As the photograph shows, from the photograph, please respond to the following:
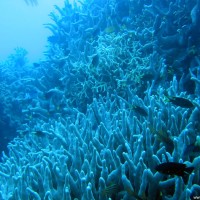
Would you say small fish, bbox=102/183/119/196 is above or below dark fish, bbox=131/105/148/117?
below

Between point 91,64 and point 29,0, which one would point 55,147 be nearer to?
point 91,64

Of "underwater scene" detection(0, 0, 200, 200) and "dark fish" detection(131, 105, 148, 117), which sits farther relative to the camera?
"dark fish" detection(131, 105, 148, 117)

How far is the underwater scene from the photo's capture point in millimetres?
2545

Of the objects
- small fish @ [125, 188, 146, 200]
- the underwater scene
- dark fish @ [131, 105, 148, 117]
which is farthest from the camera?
dark fish @ [131, 105, 148, 117]

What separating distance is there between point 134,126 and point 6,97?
579 cm

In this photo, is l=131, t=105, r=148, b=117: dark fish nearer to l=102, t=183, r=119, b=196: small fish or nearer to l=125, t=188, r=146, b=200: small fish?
l=102, t=183, r=119, b=196: small fish

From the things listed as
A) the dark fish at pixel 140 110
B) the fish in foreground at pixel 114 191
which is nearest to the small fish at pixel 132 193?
the fish in foreground at pixel 114 191

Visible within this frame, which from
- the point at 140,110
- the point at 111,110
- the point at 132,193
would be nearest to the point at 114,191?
the point at 132,193

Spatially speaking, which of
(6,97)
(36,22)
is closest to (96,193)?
(6,97)

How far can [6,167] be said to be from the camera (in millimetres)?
3852

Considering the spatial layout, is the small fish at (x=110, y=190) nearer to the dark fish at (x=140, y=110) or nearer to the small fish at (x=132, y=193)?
the small fish at (x=132, y=193)

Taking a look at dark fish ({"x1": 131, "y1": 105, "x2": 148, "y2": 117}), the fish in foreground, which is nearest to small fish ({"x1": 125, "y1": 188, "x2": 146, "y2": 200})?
the fish in foreground

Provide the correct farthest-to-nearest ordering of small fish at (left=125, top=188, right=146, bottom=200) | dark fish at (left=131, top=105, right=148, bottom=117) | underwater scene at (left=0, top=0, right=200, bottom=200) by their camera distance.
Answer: dark fish at (left=131, top=105, right=148, bottom=117) < underwater scene at (left=0, top=0, right=200, bottom=200) < small fish at (left=125, top=188, right=146, bottom=200)

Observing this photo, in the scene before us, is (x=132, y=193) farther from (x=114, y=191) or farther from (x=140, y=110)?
(x=140, y=110)
